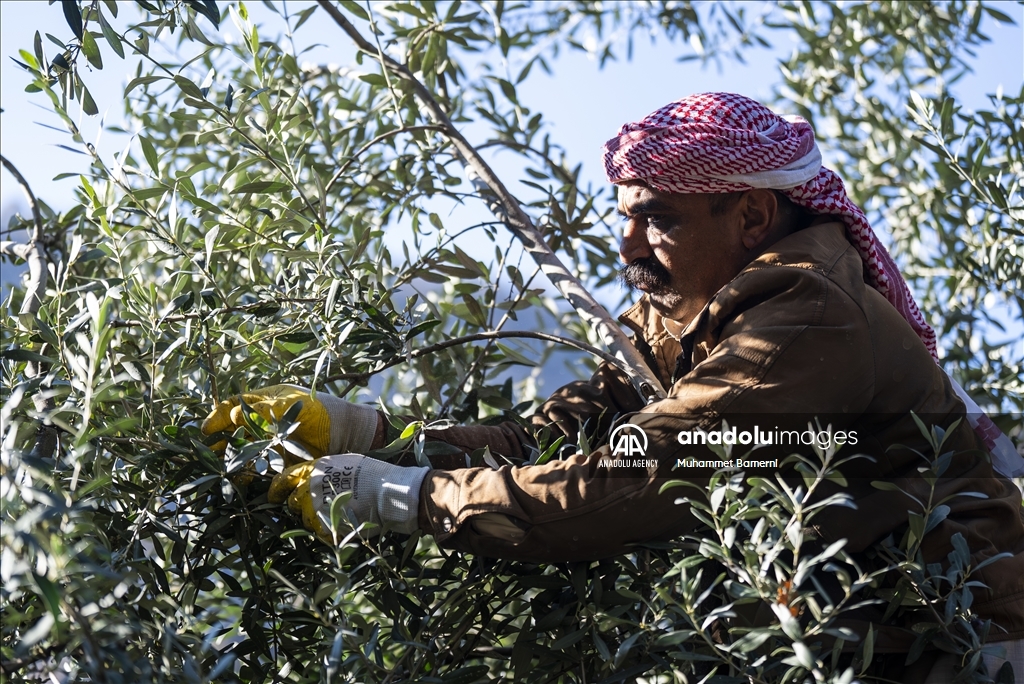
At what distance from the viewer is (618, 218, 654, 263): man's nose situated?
2.23 meters

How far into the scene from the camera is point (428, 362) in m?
2.45

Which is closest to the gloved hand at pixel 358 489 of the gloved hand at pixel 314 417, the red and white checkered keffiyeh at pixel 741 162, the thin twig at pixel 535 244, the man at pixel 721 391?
the man at pixel 721 391

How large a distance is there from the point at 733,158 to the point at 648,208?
217mm

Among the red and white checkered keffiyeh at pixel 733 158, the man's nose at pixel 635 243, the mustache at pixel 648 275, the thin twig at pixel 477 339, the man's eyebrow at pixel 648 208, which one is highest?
the red and white checkered keffiyeh at pixel 733 158

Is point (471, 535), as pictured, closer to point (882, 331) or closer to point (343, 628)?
point (343, 628)

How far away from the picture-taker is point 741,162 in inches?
82.9

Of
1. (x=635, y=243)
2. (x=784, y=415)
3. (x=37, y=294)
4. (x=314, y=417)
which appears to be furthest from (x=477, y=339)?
(x=37, y=294)

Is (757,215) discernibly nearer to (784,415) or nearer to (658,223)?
(658,223)

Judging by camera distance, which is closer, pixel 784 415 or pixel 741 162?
pixel 784 415

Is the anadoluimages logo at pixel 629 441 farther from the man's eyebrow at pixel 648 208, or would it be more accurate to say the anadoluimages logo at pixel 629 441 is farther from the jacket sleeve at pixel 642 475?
the man's eyebrow at pixel 648 208

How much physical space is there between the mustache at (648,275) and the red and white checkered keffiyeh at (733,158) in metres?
0.17

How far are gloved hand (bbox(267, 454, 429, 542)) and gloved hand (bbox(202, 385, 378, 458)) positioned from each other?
0.36 ft

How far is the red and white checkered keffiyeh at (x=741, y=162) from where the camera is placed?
82.9 inches

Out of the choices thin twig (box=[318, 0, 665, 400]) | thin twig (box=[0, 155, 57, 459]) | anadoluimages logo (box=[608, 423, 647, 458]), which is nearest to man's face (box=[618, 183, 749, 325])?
thin twig (box=[318, 0, 665, 400])
